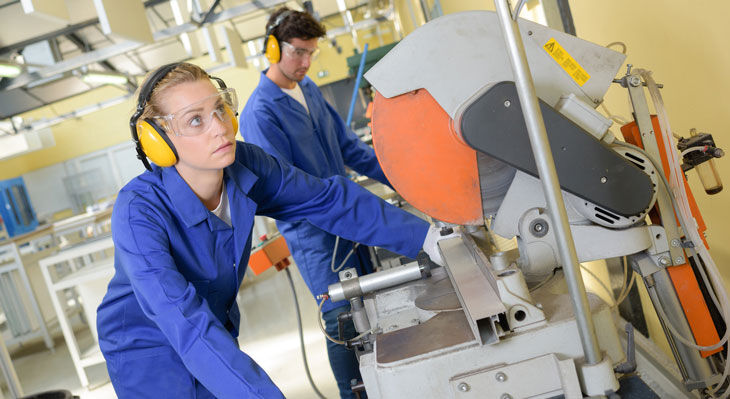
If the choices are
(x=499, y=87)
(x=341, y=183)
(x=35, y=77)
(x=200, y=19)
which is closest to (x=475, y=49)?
(x=499, y=87)

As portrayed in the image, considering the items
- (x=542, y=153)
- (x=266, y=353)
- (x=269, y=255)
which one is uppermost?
(x=542, y=153)

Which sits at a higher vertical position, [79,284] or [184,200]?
[184,200]

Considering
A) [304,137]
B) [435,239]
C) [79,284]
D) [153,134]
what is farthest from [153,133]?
[79,284]

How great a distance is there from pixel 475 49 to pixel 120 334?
96 centimetres

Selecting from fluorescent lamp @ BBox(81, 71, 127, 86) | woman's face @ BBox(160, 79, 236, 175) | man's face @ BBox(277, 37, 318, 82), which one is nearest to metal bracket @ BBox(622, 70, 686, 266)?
woman's face @ BBox(160, 79, 236, 175)

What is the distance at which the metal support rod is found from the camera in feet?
2.18

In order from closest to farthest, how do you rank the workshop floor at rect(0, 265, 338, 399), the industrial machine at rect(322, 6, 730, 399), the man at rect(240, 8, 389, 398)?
the industrial machine at rect(322, 6, 730, 399) → the man at rect(240, 8, 389, 398) → the workshop floor at rect(0, 265, 338, 399)

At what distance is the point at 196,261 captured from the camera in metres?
1.14

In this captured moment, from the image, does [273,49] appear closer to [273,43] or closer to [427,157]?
[273,43]

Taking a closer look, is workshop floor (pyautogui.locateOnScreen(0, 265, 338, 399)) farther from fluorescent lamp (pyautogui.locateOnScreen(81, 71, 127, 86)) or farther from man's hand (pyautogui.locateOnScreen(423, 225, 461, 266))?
fluorescent lamp (pyautogui.locateOnScreen(81, 71, 127, 86))

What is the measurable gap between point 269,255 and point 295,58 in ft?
2.32

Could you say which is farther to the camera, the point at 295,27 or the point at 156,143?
the point at 295,27

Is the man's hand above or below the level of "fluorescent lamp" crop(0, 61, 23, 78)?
below

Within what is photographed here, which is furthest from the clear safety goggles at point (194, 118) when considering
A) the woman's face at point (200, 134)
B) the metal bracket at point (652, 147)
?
the metal bracket at point (652, 147)
